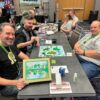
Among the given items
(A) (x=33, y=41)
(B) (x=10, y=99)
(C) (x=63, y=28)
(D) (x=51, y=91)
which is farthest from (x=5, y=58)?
(C) (x=63, y=28)

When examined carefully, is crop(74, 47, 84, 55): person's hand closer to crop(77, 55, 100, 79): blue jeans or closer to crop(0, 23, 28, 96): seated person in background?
crop(77, 55, 100, 79): blue jeans

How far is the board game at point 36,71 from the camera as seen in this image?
1579 millimetres

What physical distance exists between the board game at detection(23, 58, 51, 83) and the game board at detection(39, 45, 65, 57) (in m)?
0.68

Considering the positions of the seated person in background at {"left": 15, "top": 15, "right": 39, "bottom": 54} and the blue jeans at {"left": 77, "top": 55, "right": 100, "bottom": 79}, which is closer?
the blue jeans at {"left": 77, "top": 55, "right": 100, "bottom": 79}

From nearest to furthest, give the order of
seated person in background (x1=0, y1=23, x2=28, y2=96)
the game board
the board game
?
the board game < seated person in background (x1=0, y1=23, x2=28, y2=96) < the game board

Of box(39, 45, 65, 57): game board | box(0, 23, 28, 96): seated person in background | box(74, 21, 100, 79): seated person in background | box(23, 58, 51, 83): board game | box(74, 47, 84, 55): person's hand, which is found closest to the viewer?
box(23, 58, 51, 83): board game

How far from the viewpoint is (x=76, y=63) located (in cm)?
207

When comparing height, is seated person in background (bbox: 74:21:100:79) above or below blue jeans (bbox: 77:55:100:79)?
above

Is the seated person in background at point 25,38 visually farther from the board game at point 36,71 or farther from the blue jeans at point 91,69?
the board game at point 36,71

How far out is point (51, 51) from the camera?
2.46 m

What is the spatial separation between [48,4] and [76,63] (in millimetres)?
5226

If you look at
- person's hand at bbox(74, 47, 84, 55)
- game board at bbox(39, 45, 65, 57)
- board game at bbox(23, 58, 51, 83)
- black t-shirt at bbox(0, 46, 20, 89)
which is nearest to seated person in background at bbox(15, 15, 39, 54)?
game board at bbox(39, 45, 65, 57)

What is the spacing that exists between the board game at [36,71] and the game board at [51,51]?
68 cm

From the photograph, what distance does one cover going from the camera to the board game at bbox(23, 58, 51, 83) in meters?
1.58
